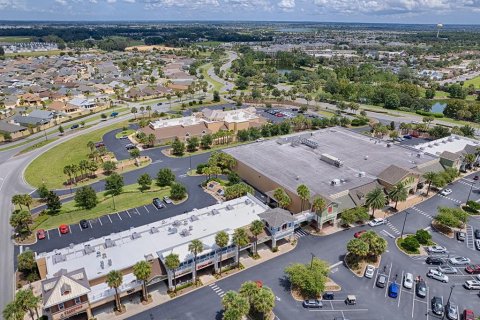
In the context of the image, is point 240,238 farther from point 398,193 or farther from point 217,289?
point 398,193

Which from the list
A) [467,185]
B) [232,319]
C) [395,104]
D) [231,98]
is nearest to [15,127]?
[231,98]

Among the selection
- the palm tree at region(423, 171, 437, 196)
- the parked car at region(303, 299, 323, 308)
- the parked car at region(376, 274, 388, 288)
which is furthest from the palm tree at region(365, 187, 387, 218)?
the parked car at region(303, 299, 323, 308)

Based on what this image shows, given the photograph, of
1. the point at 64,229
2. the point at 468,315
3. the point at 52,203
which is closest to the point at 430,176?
the point at 468,315

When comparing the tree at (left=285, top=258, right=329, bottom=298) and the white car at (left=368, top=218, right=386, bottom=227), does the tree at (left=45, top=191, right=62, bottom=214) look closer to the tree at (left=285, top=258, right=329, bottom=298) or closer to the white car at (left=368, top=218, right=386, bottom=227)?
the tree at (left=285, top=258, right=329, bottom=298)

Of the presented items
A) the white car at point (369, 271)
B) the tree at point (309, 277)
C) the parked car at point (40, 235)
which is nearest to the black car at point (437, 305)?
the white car at point (369, 271)

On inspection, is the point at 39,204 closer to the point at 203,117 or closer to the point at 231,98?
the point at 203,117

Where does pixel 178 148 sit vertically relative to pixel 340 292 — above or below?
above
